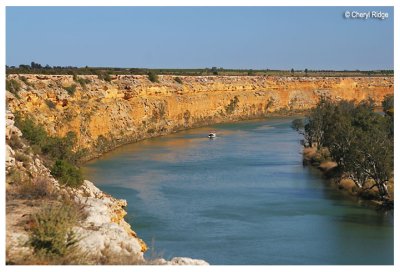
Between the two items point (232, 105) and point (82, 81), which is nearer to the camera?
point (82, 81)

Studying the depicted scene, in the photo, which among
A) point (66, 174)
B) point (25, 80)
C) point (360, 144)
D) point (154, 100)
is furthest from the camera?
point (154, 100)

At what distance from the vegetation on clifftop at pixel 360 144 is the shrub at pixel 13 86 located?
12.7m

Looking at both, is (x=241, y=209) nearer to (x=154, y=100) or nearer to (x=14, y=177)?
(x=14, y=177)

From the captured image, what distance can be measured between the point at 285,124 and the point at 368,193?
2733 centimetres

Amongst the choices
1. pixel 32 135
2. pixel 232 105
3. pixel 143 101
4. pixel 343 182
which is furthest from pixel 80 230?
pixel 232 105

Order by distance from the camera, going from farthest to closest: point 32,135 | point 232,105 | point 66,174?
point 232,105 < point 32,135 < point 66,174

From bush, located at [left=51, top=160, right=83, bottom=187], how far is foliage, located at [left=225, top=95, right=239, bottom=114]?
1441 inches

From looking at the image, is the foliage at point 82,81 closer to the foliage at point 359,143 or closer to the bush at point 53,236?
the foliage at point 359,143

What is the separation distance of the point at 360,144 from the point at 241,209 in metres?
4.12

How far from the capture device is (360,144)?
18.4 metres

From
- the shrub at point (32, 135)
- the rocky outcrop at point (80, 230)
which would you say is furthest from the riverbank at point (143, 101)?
the shrub at point (32, 135)

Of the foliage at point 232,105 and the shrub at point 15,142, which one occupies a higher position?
the shrub at point 15,142

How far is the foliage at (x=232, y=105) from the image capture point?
49.6m
